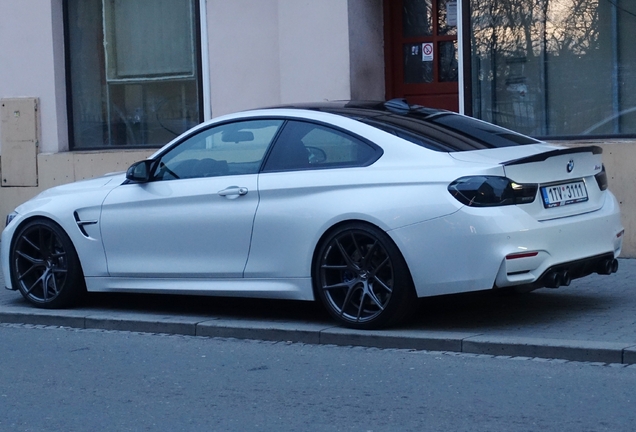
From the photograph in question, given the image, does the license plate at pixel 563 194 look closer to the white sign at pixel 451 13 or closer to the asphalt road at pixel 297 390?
the asphalt road at pixel 297 390

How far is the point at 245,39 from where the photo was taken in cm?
1192

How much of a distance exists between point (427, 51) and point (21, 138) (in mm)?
5253

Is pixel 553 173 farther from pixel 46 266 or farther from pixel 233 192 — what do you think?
pixel 46 266

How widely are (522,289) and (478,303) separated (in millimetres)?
1081

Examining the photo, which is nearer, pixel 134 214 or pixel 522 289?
pixel 522 289

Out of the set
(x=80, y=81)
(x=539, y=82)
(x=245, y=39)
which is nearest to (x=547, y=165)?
(x=539, y=82)

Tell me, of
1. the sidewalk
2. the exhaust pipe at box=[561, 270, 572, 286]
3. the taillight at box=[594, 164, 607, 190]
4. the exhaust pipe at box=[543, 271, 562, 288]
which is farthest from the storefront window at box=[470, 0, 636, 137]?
the exhaust pipe at box=[543, 271, 562, 288]

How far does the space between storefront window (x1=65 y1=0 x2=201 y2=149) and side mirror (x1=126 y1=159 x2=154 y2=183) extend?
492 cm

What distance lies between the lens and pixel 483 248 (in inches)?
249

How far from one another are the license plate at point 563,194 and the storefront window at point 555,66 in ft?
11.9

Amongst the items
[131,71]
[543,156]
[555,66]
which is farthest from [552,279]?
[131,71]

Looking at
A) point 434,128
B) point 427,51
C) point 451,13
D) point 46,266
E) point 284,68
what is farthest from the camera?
point 427,51

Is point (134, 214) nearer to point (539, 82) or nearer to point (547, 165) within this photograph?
point (547, 165)

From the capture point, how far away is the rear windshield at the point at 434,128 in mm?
6891
